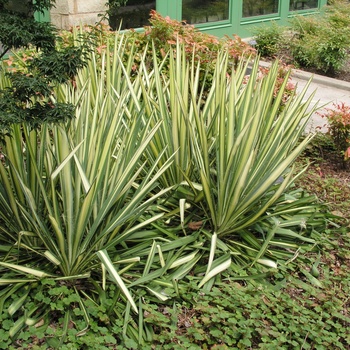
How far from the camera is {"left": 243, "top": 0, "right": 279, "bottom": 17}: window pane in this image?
1135 cm

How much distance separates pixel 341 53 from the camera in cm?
998

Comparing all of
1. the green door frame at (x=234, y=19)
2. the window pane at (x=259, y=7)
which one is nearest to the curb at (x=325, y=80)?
the green door frame at (x=234, y=19)

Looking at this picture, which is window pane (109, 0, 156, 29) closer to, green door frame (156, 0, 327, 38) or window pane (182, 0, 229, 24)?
→ green door frame (156, 0, 327, 38)

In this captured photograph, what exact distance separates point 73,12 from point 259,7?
16.6ft

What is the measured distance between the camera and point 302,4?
1301 centimetres

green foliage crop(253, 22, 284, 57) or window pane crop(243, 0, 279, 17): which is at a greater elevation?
window pane crop(243, 0, 279, 17)

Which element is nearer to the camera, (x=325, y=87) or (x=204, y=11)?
(x=325, y=87)

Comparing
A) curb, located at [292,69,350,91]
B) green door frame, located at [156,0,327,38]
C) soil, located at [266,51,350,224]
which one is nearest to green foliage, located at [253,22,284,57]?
green door frame, located at [156,0,327,38]

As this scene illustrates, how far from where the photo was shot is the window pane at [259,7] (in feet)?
37.2

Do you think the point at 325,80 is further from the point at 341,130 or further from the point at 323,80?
the point at 341,130

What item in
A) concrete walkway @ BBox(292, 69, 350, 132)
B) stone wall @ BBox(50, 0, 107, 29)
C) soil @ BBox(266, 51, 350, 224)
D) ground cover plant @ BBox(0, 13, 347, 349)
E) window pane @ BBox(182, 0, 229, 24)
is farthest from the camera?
window pane @ BBox(182, 0, 229, 24)

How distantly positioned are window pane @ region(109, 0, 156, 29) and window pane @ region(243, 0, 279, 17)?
8.95ft

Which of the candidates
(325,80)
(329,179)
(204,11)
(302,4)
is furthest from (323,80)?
(329,179)

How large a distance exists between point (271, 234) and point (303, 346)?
2.57ft
